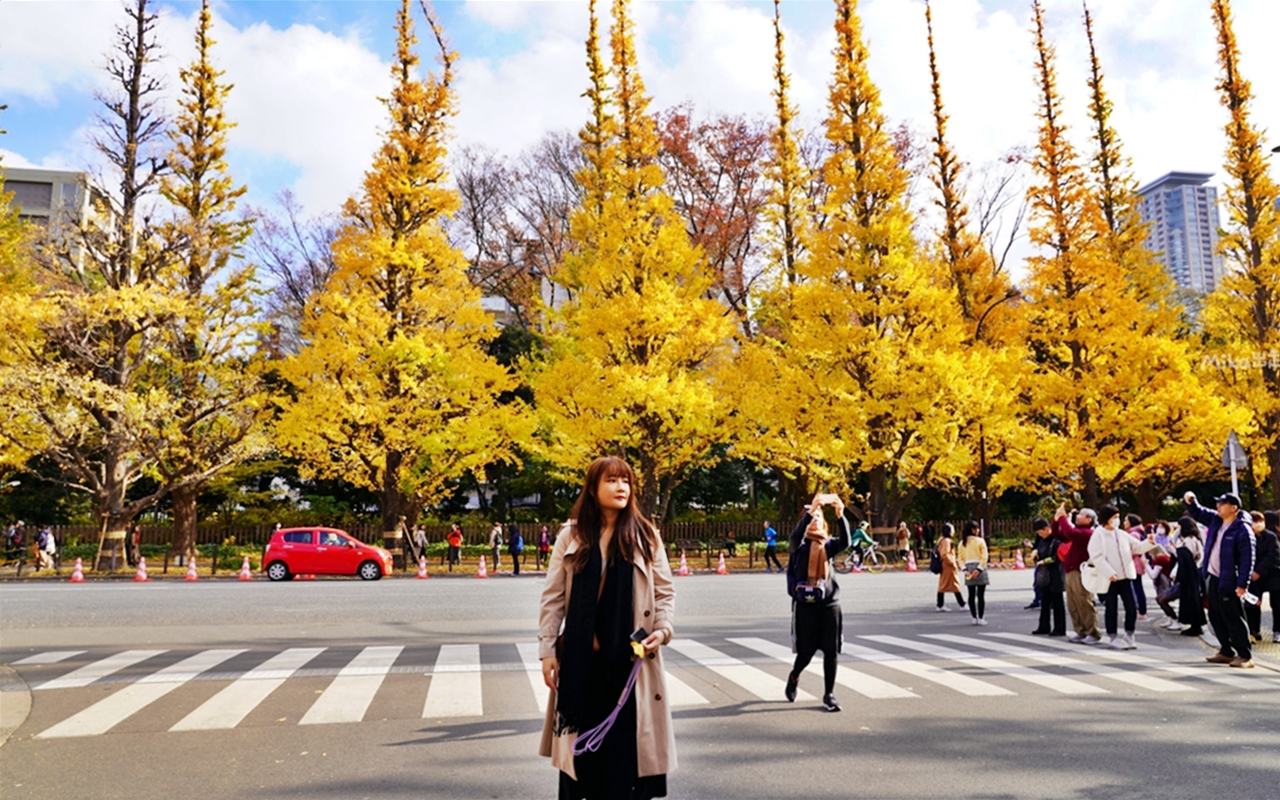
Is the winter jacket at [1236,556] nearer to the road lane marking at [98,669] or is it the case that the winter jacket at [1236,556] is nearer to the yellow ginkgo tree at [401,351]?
the road lane marking at [98,669]

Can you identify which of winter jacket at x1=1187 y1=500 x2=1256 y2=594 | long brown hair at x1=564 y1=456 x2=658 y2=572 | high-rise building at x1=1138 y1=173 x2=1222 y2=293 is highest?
high-rise building at x1=1138 y1=173 x2=1222 y2=293

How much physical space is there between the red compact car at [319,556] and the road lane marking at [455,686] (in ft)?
47.4

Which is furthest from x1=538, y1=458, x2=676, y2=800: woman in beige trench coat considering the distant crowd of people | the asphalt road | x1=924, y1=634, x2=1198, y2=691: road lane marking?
the distant crowd of people

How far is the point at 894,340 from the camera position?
87.9 ft

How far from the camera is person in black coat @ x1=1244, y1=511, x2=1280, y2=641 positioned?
991 centimetres

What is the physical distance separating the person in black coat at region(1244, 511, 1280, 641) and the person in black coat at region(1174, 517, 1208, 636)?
586mm

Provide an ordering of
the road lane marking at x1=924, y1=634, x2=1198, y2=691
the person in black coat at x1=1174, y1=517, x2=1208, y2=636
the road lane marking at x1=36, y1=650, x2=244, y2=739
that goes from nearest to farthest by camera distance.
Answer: the road lane marking at x1=36, y1=650, x2=244, y2=739 → the road lane marking at x1=924, y1=634, x2=1198, y2=691 → the person in black coat at x1=1174, y1=517, x2=1208, y2=636

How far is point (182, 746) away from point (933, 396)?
Answer: 2328 cm

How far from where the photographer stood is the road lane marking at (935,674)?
8.03 metres

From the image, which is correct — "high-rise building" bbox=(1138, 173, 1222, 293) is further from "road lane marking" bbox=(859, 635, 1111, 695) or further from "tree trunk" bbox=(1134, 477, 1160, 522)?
"road lane marking" bbox=(859, 635, 1111, 695)

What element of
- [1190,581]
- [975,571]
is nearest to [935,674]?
[975,571]

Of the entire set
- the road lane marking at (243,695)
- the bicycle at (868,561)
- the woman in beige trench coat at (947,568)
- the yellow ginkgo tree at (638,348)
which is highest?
the yellow ginkgo tree at (638,348)

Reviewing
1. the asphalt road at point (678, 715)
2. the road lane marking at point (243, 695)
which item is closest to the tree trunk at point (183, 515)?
the asphalt road at point (678, 715)

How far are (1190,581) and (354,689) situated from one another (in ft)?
35.6
